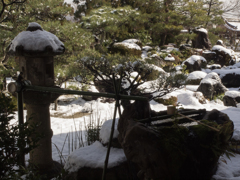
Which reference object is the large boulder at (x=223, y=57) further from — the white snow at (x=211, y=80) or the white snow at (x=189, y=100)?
the white snow at (x=189, y=100)

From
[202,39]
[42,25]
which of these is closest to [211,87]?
[42,25]

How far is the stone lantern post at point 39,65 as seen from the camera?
1879 millimetres

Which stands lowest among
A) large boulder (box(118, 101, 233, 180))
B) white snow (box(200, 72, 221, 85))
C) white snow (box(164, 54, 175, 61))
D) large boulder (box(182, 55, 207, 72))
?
large boulder (box(118, 101, 233, 180))

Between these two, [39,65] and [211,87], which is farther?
[211,87]

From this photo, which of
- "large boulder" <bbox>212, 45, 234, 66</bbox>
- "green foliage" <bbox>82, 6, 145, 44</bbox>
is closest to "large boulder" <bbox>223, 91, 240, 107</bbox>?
"green foliage" <bbox>82, 6, 145, 44</bbox>

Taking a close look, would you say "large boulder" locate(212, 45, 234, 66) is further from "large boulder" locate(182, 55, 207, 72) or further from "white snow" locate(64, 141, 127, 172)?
"white snow" locate(64, 141, 127, 172)

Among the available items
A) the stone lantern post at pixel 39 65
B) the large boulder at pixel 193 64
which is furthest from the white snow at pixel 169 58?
the stone lantern post at pixel 39 65

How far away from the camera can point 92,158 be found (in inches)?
69.5

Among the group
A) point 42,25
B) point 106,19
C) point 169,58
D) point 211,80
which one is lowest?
point 211,80

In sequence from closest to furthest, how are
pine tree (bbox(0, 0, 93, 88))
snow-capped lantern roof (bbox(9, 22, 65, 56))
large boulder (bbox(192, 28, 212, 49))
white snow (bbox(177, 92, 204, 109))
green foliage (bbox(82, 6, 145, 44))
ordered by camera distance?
snow-capped lantern roof (bbox(9, 22, 65, 56)), pine tree (bbox(0, 0, 93, 88)), white snow (bbox(177, 92, 204, 109)), green foliage (bbox(82, 6, 145, 44)), large boulder (bbox(192, 28, 212, 49))

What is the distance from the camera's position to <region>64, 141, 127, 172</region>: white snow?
1681 mm

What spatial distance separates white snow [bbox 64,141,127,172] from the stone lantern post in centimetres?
32

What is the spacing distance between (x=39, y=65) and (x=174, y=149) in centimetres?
146

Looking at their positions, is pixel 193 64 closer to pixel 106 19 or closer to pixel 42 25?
pixel 106 19
